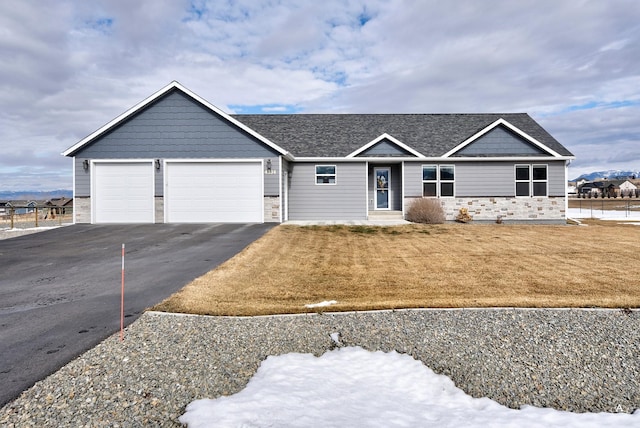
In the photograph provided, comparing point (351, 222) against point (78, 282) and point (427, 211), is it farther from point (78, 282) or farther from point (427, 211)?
point (78, 282)

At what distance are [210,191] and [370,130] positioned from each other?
31.9 ft

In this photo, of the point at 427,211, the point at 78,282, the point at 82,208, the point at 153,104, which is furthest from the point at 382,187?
the point at 78,282

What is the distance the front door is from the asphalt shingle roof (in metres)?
1.83

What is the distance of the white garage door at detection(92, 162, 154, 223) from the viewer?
1739 centimetres

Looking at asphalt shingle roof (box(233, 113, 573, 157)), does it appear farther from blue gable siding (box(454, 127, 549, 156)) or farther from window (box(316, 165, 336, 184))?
blue gable siding (box(454, 127, 549, 156))

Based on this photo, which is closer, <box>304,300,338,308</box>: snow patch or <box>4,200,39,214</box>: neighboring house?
<box>304,300,338,308</box>: snow patch

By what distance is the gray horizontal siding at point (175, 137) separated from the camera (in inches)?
679

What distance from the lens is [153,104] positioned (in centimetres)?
1727

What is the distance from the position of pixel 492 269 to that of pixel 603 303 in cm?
276

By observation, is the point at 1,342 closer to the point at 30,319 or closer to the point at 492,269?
the point at 30,319

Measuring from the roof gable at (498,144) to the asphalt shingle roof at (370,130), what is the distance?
0.77 metres

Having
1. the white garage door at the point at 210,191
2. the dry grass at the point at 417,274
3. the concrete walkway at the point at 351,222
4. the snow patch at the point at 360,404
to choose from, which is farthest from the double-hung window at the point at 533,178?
the snow patch at the point at 360,404

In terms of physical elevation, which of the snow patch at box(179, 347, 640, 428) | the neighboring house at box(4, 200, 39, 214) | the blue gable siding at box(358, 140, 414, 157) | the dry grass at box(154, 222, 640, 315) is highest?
the blue gable siding at box(358, 140, 414, 157)

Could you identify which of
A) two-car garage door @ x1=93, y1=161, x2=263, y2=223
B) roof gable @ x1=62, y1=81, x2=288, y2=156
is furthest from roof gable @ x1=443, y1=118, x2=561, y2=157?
two-car garage door @ x1=93, y1=161, x2=263, y2=223
